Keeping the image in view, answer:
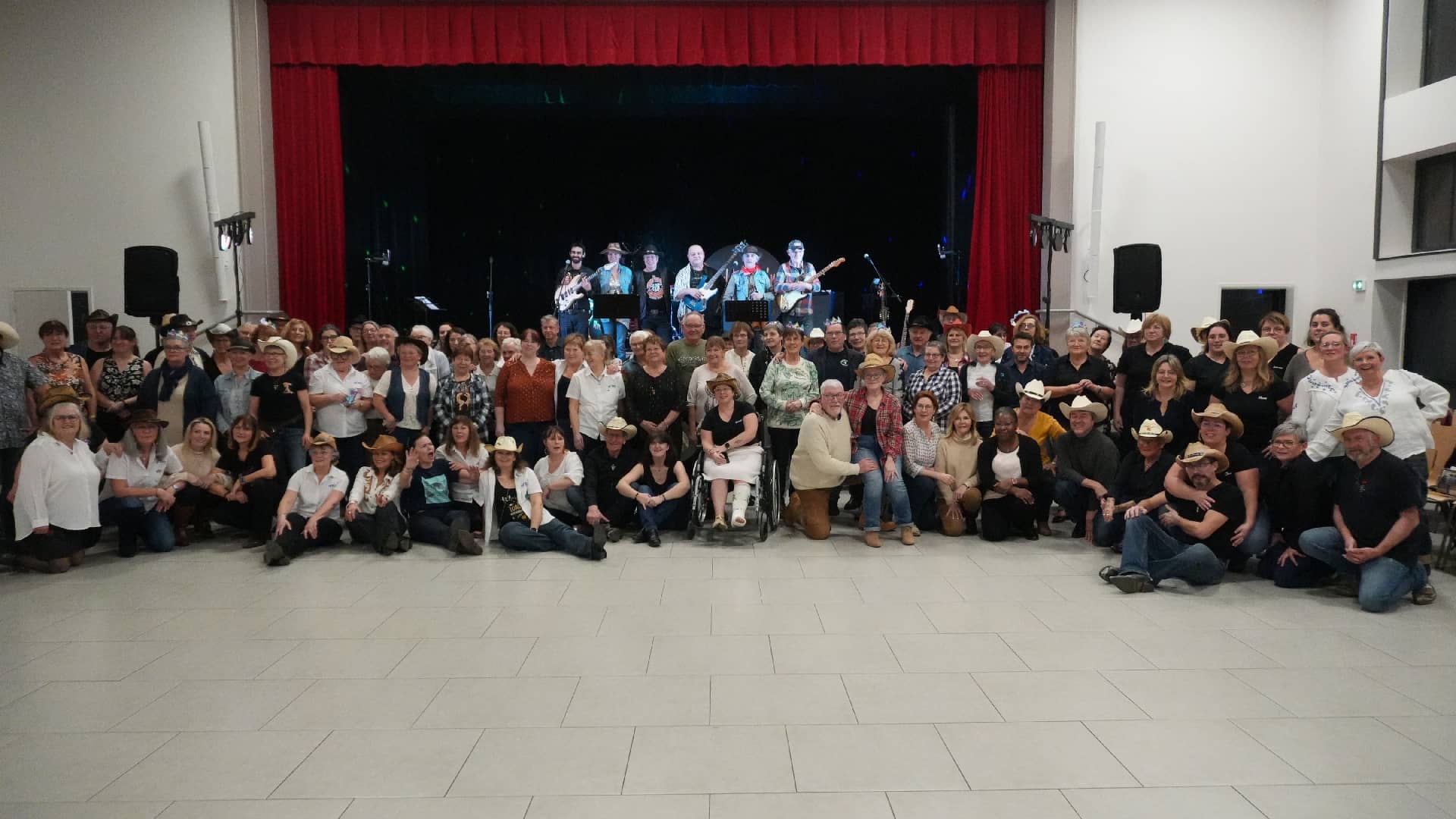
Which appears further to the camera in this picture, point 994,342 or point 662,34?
point 662,34

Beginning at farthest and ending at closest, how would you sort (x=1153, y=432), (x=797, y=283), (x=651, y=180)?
(x=651, y=180)
(x=797, y=283)
(x=1153, y=432)

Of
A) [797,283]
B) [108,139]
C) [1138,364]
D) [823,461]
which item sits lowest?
[823,461]

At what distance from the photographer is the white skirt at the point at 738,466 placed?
20.9ft

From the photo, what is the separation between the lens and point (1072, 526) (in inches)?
269

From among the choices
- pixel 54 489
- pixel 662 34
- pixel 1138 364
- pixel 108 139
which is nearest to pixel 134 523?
pixel 54 489

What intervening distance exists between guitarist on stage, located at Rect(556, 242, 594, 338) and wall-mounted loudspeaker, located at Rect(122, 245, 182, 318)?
396 cm

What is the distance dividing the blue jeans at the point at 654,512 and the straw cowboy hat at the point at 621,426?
346 mm

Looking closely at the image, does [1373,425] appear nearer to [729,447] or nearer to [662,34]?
[729,447]

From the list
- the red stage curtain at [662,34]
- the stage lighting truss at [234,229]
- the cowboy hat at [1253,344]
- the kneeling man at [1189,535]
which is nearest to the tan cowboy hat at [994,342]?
the cowboy hat at [1253,344]

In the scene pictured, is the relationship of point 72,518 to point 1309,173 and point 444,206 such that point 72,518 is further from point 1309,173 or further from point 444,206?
point 1309,173

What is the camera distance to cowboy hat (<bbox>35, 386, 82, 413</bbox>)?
5.71 m

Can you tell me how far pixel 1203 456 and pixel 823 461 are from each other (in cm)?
217

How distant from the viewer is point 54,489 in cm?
559

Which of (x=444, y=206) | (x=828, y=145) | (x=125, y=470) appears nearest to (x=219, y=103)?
(x=444, y=206)
